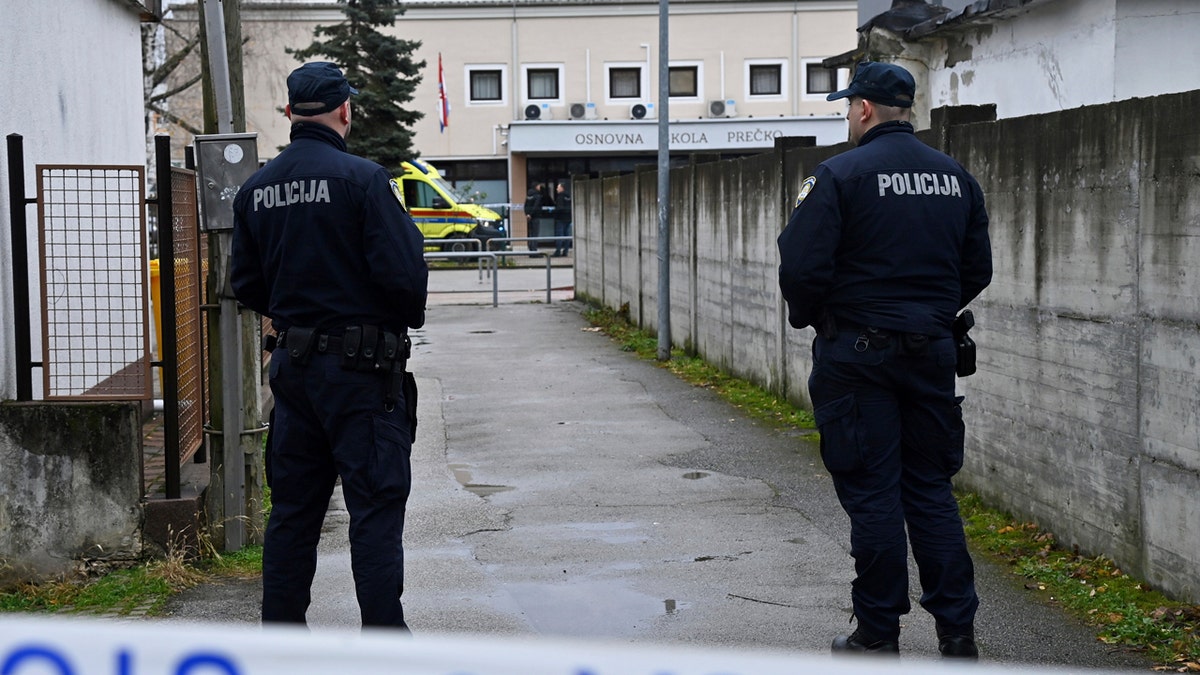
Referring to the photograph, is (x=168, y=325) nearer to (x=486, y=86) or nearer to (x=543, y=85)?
(x=543, y=85)

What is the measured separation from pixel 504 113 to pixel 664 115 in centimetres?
2922

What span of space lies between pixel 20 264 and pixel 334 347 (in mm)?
2492

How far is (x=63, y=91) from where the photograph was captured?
9.09m

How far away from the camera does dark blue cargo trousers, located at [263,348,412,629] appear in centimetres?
489

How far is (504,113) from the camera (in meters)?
44.5

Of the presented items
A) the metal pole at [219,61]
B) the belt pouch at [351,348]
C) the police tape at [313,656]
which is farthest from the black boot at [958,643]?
the metal pole at [219,61]

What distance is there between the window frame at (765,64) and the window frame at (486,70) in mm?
7177

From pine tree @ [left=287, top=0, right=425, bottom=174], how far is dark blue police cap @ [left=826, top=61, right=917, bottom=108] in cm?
3025

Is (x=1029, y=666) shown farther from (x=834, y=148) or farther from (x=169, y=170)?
(x=834, y=148)

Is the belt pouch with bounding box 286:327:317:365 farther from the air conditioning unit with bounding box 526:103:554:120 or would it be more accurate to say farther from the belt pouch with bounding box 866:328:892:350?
the air conditioning unit with bounding box 526:103:554:120

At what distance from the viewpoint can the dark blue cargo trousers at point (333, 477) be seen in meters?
4.89

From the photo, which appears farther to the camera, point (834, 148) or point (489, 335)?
point (489, 335)

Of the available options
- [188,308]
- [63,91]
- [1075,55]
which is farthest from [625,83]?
[188,308]

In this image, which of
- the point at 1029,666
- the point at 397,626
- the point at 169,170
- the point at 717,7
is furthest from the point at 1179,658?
the point at 717,7
